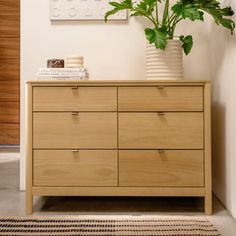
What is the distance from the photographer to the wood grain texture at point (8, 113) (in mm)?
3938

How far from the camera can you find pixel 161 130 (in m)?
1.79

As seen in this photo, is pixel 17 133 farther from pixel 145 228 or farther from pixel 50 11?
pixel 145 228

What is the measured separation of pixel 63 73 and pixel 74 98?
0.21 metres

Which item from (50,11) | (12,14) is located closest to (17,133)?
(12,14)

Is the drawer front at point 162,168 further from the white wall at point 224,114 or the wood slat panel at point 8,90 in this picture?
the wood slat panel at point 8,90

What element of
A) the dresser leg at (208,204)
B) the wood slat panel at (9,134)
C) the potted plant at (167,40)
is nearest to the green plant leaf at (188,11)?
the potted plant at (167,40)

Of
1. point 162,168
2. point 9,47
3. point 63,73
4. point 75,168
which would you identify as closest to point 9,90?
point 9,47

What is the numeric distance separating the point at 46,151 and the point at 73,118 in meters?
0.23

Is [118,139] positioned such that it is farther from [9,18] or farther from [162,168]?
[9,18]

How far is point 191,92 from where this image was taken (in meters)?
1.78

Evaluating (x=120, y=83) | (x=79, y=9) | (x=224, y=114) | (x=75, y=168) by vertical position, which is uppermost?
(x=79, y=9)

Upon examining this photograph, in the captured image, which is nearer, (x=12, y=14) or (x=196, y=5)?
(x=196, y=5)

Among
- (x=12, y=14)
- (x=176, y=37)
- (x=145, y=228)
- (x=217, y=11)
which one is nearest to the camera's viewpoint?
Result: (x=145, y=228)

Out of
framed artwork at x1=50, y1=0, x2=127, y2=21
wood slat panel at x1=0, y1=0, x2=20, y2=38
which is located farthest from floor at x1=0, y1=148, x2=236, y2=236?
wood slat panel at x1=0, y1=0, x2=20, y2=38
